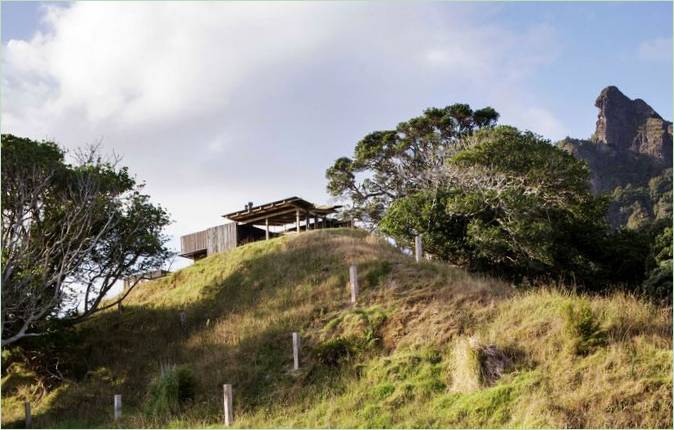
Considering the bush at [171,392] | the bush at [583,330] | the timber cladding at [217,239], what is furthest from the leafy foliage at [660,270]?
the timber cladding at [217,239]

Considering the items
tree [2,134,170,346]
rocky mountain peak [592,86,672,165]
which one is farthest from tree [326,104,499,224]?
rocky mountain peak [592,86,672,165]

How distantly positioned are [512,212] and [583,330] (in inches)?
487

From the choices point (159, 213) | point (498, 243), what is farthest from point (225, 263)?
point (498, 243)

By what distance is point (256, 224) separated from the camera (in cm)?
4209

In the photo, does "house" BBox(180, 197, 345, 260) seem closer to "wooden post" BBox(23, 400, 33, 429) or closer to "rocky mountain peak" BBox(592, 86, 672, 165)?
"wooden post" BBox(23, 400, 33, 429)

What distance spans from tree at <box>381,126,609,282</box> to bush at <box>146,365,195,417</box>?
557 inches

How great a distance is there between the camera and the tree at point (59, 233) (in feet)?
78.6

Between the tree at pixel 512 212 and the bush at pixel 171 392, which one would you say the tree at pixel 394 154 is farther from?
the bush at pixel 171 392

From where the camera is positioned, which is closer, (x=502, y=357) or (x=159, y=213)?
(x=502, y=357)

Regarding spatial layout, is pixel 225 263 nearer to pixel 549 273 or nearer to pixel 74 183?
pixel 74 183

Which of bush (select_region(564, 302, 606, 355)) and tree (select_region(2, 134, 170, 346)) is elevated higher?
tree (select_region(2, 134, 170, 346))

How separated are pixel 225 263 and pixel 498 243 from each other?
1495cm

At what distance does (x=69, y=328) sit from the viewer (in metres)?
27.6

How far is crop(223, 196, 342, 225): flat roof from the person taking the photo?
38.8 metres
